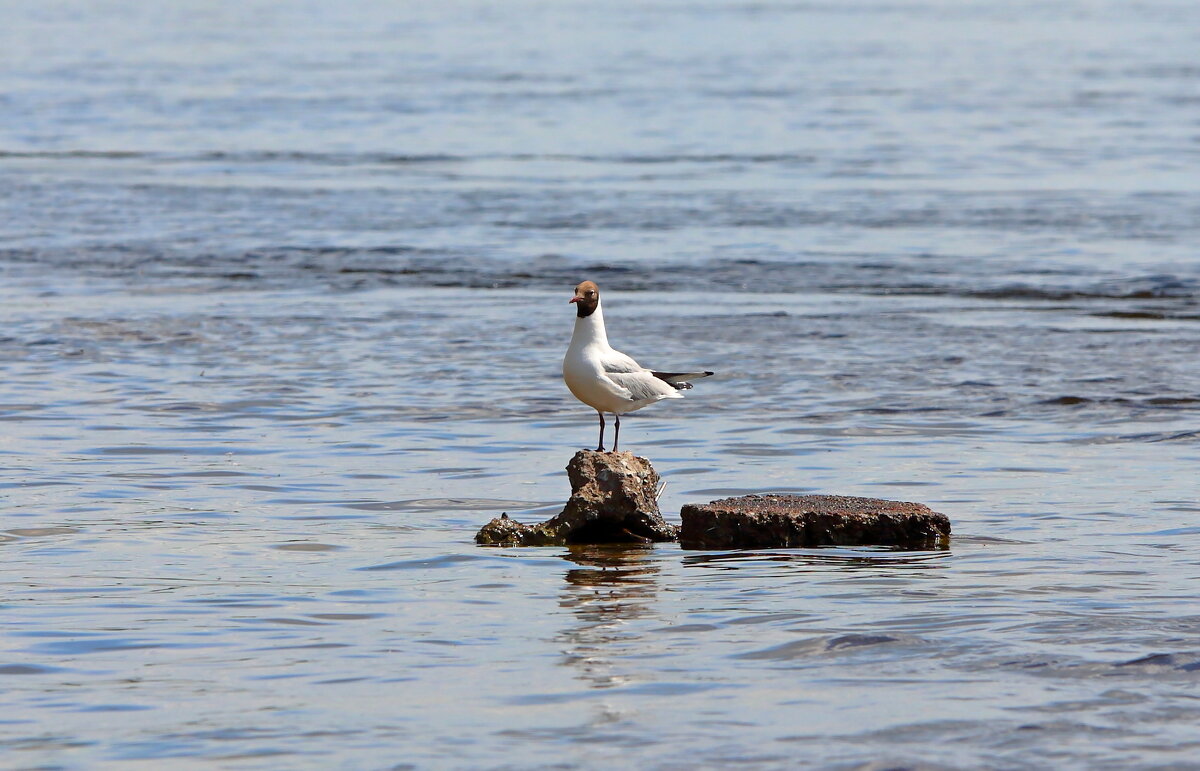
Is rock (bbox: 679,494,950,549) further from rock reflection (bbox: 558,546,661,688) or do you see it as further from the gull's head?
the gull's head

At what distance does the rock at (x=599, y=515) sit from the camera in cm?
853

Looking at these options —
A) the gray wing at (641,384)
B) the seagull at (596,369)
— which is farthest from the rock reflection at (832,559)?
the gray wing at (641,384)

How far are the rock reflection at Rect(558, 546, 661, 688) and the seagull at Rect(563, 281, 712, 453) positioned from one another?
2.24 ft

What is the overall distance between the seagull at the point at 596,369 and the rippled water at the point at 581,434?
0.84m

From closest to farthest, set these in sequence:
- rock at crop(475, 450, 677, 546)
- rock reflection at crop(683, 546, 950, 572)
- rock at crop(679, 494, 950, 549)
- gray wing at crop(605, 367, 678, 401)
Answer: rock reflection at crop(683, 546, 950, 572), rock at crop(679, 494, 950, 549), rock at crop(475, 450, 677, 546), gray wing at crop(605, 367, 678, 401)

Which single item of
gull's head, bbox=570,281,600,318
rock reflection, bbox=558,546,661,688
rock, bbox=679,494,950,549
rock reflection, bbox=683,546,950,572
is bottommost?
rock reflection, bbox=558,546,661,688

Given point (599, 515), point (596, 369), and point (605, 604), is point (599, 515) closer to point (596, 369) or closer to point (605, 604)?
point (596, 369)

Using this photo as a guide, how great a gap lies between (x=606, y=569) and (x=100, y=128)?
89.0 feet

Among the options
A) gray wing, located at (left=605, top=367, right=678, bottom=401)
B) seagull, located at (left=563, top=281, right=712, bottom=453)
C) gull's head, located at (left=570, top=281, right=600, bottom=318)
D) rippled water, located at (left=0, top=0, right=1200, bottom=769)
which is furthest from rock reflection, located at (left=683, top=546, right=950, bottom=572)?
gull's head, located at (left=570, top=281, right=600, bottom=318)

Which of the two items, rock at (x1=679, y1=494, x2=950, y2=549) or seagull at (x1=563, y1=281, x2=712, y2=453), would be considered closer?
rock at (x1=679, y1=494, x2=950, y2=549)

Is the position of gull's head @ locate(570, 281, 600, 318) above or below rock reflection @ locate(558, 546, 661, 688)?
above

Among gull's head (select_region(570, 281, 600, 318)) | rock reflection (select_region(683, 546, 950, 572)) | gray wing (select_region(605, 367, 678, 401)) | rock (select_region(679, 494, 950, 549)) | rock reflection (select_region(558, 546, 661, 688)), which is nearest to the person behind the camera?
rock reflection (select_region(558, 546, 661, 688))

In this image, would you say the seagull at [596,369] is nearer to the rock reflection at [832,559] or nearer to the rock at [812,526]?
the rock at [812,526]

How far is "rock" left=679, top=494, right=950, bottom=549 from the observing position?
842 cm
